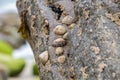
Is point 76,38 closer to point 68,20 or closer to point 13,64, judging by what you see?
point 68,20

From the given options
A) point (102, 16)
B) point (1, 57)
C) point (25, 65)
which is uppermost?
point (102, 16)

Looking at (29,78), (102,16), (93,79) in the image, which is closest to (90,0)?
(102,16)

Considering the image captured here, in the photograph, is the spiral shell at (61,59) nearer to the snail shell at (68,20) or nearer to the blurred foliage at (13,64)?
the snail shell at (68,20)

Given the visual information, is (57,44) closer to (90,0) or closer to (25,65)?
(90,0)

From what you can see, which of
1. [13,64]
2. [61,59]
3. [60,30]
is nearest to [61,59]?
[61,59]

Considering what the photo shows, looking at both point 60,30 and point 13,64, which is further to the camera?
point 13,64

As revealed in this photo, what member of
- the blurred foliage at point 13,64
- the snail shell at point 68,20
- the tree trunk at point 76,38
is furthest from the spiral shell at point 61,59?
the blurred foliage at point 13,64
